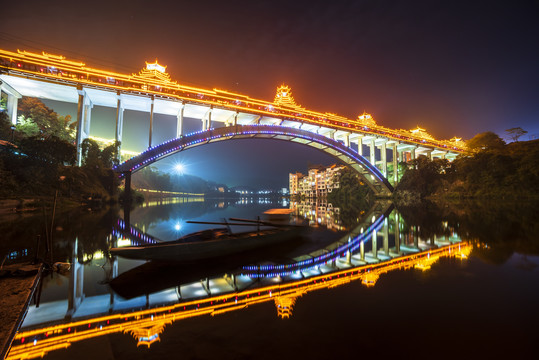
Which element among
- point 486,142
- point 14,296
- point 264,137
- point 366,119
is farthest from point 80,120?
point 486,142

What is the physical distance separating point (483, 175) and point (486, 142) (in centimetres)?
1348

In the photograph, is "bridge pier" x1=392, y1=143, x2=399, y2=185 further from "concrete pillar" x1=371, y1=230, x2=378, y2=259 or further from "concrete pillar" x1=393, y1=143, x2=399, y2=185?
"concrete pillar" x1=371, y1=230, x2=378, y2=259

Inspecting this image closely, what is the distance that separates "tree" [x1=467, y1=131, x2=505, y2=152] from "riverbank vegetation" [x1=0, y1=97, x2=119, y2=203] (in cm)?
5447

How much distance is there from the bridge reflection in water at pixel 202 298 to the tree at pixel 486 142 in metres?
46.0

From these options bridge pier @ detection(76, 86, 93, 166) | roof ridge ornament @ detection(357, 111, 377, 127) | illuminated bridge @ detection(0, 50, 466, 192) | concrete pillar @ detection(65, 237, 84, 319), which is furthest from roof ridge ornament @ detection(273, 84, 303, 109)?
concrete pillar @ detection(65, 237, 84, 319)

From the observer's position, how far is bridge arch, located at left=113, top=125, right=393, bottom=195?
29188 millimetres

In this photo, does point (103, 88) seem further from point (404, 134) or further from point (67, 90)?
point (404, 134)

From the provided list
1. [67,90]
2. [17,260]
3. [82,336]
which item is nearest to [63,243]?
[17,260]

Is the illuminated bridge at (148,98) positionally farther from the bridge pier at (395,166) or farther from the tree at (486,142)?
the tree at (486,142)

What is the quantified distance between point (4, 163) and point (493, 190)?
50104 mm

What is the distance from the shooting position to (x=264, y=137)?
37750 mm

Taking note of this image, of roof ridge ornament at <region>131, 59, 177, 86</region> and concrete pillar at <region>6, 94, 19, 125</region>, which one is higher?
roof ridge ornament at <region>131, 59, 177, 86</region>

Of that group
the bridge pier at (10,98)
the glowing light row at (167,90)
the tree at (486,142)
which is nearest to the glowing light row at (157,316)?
the glowing light row at (167,90)

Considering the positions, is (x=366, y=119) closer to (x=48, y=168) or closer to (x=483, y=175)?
(x=483, y=175)
